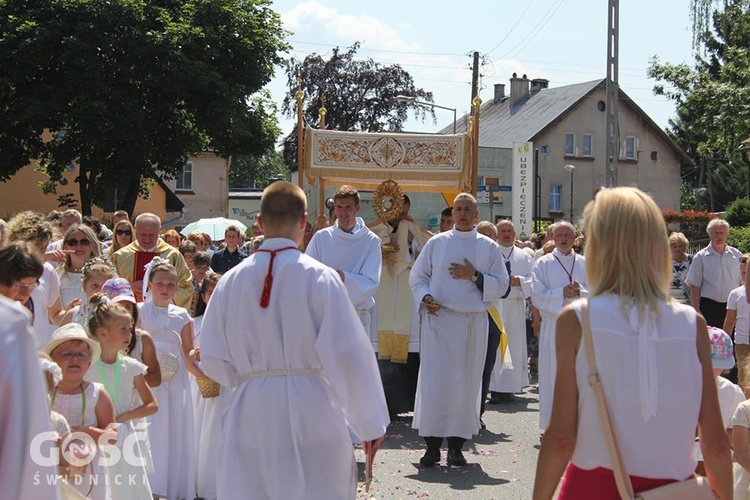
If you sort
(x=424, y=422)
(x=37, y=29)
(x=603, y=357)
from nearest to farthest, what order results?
(x=603, y=357)
(x=424, y=422)
(x=37, y=29)

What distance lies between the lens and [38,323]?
294 inches

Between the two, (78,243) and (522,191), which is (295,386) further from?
(522,191)

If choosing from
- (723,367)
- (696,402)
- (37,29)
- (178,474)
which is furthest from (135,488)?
(37,29)

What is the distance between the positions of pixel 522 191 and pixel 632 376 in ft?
96.5

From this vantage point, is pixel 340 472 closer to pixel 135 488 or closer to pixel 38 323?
pixel 135 488

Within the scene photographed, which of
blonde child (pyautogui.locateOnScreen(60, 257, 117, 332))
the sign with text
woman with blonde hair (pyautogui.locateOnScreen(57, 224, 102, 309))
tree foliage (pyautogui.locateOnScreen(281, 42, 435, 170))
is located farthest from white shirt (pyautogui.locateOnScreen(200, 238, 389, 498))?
tree foliage (pyautogui.locateOnScreen(281, 42, 435, 170))

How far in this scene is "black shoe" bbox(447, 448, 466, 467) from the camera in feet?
28.8

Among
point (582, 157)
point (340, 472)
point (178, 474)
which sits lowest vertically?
point (178, 474)

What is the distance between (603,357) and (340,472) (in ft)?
5.44

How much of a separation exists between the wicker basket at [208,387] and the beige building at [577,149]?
48.7 metres

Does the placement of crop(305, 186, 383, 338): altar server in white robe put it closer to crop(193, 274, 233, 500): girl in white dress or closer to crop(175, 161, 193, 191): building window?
crop(193, 274, 233, 500): girl in white dress

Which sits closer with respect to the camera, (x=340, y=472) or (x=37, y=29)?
(x=340, y=472)

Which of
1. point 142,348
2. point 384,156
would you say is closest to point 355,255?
point 142,348

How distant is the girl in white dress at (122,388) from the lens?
5953 mm
